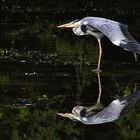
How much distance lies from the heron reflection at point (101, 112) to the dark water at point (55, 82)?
115 millimetres

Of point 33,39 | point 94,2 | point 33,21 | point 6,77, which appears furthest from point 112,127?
point 94,2

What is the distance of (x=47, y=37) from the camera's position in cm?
1800

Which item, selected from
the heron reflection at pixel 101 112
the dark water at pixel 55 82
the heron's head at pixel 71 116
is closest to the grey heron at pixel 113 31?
the dark water at pixel 55 82

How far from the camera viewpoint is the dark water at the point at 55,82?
8.40m

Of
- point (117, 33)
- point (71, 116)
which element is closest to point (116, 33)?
point (117, 33)

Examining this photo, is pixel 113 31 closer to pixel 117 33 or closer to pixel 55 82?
pixel 117 33

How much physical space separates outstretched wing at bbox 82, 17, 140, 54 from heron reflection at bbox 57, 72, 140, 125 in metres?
0.92

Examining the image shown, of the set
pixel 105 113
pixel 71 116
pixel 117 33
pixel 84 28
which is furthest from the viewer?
pixel 84 28

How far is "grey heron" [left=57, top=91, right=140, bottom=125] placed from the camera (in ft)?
28.7

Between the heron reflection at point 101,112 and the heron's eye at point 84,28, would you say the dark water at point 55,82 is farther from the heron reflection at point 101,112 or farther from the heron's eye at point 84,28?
the heron's eye at point 84,28

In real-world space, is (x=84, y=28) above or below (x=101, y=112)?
above

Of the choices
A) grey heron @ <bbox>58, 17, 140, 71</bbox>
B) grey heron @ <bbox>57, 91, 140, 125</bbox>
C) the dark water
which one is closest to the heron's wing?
grey heron @ <bbox>57, 91, 140, 125</bbox>

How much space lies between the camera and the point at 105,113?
9062 millimetres

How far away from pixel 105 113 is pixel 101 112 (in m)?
0.08
